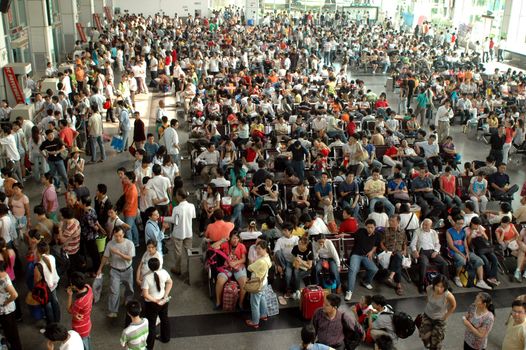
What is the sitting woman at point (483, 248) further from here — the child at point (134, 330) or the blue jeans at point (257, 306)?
the child at point (134, 330)

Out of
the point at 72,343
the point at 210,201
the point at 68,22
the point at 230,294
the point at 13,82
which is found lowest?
the point at 230,294

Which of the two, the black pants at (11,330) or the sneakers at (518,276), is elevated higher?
the black pants at (11,330)

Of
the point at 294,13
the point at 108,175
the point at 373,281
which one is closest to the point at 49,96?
the point at 108,175

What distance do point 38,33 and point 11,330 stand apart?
672 inches

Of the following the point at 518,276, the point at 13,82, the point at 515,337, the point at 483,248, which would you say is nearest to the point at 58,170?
the point at 13,82

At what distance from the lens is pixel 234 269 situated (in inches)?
312

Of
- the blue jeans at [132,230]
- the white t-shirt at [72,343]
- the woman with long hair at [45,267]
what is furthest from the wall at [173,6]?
the white t-shirt at [72,343]

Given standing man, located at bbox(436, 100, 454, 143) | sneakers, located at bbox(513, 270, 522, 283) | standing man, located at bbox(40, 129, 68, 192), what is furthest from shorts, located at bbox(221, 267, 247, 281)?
standing man, located at bbox(436, 100, 454, 143)

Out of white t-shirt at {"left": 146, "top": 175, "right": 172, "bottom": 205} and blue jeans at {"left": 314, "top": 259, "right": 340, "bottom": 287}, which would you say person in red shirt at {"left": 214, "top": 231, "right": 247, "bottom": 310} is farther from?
white t-shirt at {"left": 146, "top": 175, "right": 172, "bottom": 205}

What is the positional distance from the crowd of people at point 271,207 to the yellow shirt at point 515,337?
Result: 0.06 feet

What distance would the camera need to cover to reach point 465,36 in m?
33.3

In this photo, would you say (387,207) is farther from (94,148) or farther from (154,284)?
(94,148)

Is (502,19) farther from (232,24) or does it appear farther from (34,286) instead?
(34,286)

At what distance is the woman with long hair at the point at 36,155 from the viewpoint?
1145cm
